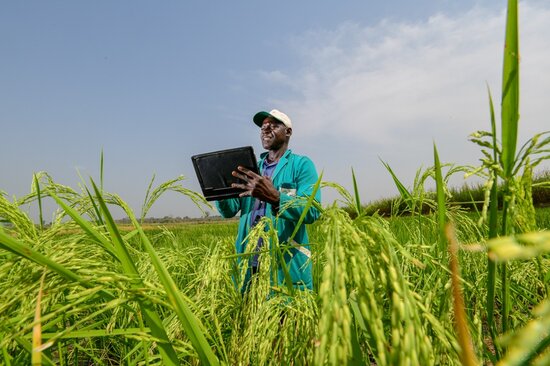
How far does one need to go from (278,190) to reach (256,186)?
20.2 inches

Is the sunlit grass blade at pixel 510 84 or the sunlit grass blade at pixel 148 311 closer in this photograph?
the sunlit grass blade at pixel 510 84

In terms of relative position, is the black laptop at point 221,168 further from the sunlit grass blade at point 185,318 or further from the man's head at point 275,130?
the sunlit grass blade at point 185,318

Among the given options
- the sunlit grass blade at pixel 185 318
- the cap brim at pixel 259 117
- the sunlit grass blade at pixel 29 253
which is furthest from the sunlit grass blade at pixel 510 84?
the cap brim at pixel 259 117

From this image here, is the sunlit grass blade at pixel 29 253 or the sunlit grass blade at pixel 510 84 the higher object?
the sunlit grass blade at pixel 510 84

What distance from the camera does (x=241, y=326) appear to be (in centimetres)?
147

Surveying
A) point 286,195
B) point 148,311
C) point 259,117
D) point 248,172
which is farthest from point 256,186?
point 148,311

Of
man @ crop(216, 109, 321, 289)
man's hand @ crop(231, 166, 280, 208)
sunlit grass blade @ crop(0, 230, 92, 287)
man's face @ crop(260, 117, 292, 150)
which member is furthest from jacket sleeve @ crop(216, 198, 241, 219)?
sunlit grass blade @ crop(0, 230, 92, 287)

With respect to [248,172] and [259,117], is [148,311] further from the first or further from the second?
[259,117]

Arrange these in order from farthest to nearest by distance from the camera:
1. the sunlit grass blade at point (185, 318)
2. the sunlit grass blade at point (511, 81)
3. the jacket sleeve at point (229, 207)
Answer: the jacket sleeve at point (229, 207), the sunlit grass blade at point (185, 318), the sunlit grass blade at point (511, 81)

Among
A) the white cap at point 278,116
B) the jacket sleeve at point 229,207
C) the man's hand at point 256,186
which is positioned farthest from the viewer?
the jacket sleeve at point 229,207

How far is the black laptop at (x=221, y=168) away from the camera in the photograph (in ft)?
10.1

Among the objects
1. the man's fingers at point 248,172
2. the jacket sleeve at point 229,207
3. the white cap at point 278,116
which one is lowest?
the jacket sleeve at point 229,207

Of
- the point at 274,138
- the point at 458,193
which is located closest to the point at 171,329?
the point at 274,138

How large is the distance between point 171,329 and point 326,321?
0.91 metres
